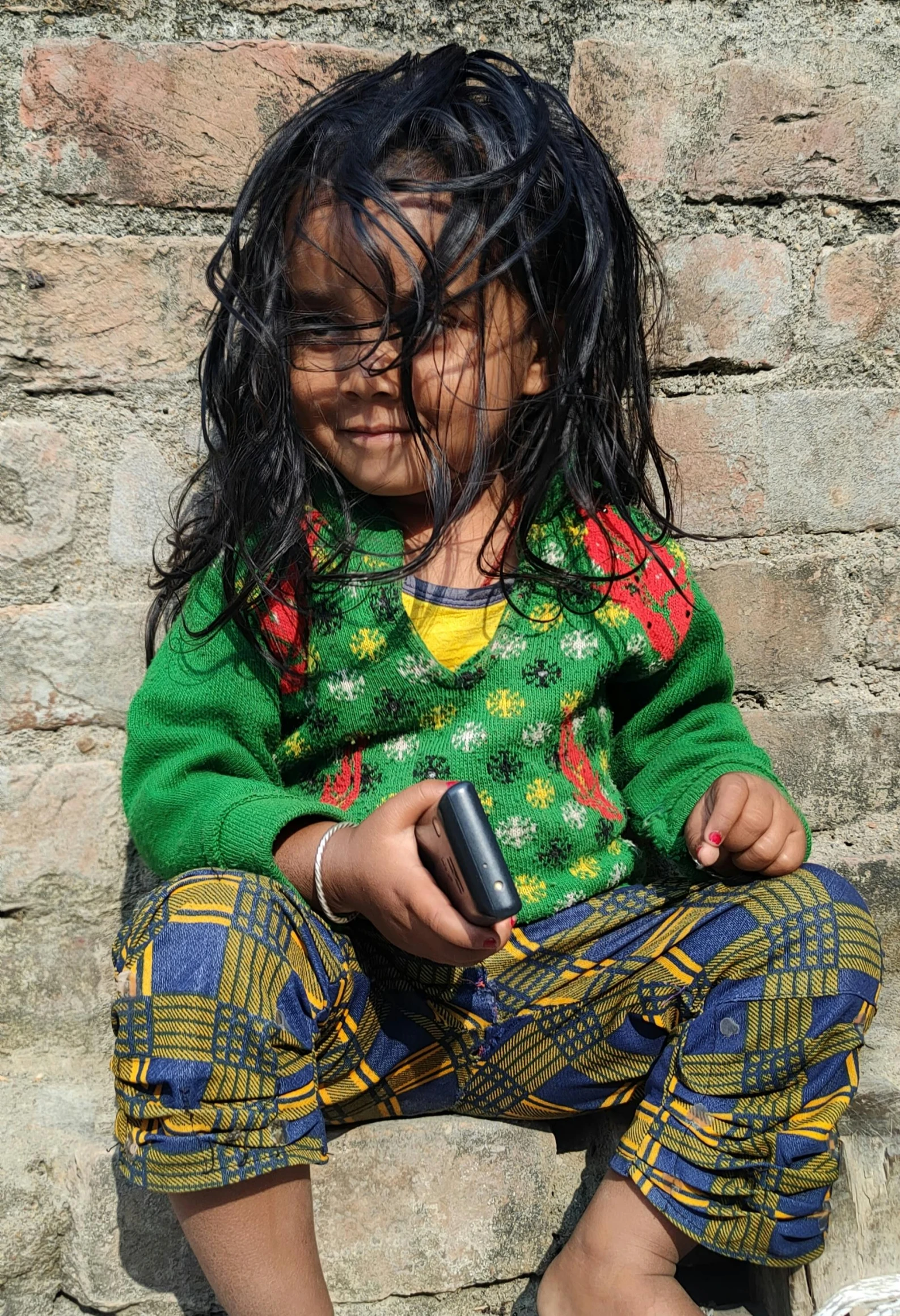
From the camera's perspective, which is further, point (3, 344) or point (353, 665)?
point (3, 344)

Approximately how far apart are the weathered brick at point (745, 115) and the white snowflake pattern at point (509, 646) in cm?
60

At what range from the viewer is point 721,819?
4.25ft

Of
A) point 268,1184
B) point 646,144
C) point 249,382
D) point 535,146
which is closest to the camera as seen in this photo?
point 268,1184

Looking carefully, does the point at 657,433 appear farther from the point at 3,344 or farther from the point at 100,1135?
the point at 100,1135

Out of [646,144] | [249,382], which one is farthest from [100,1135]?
[646,144]

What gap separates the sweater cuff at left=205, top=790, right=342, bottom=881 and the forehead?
0.51 metres

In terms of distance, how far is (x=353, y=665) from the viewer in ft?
4.38

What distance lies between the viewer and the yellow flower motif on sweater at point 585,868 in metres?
1.37

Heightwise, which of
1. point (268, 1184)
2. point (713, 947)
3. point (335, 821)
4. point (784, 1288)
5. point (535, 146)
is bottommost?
point (784, 1288)

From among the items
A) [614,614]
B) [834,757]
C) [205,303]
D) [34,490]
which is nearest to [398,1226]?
[614,614]

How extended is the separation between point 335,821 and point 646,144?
0.91 m

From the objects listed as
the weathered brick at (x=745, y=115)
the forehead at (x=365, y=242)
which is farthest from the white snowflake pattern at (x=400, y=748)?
the weathered brick at (x=745, y=115)

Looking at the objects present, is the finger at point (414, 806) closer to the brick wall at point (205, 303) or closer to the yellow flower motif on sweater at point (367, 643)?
the yellow flower motif on sweater at point (367, 643)

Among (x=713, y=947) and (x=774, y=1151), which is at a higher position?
(x=713, y=947)
